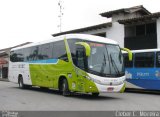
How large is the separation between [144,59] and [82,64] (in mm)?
6002

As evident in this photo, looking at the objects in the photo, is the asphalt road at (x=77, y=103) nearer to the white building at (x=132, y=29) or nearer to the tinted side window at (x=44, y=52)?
the tinted side window at (x=44, y=52)

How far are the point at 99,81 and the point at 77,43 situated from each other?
6.92ft

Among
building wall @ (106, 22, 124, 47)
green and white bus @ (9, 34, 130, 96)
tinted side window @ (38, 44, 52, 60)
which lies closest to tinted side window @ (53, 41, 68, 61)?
green and white bus @ (9, 34, 130, 96)

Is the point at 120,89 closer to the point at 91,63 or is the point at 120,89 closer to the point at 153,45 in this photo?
the point at 91,63

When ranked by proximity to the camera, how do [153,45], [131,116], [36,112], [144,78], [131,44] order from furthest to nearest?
[131,44]
[153,45]
[144,78]
[36,112]
[131,116]

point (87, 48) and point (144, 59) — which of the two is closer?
point (87, 48)

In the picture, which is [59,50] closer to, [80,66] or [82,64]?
[80,66]

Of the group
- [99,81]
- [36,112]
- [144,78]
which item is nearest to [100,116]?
[36,112]

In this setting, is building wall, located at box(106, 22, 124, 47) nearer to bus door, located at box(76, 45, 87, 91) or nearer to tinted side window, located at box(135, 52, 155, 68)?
tinted side window, located at box(135, 52, 155, 68)

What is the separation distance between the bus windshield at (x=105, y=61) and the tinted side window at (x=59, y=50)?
6.05 ft

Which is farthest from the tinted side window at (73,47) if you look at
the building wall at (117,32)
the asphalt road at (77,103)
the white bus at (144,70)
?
the building wall at (117,32)

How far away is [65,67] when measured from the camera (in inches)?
682

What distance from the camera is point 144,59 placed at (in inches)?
805

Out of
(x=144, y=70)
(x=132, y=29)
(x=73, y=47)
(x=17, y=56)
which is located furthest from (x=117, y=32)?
(x=73, y=47)
